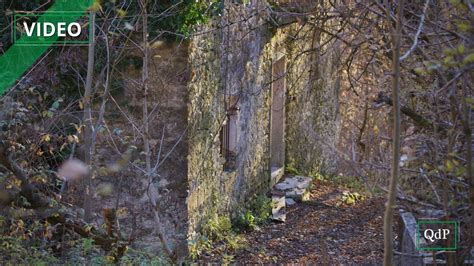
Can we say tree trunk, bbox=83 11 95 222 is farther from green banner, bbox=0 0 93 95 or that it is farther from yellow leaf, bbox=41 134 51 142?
green banner, bbox=0 0 93 95

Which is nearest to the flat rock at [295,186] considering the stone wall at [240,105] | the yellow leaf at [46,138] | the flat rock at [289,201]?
the flat rock at [289,201]

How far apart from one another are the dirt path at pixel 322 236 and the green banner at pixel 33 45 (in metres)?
3.03

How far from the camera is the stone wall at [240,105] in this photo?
8109mm

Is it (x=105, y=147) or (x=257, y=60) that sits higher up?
(x=257, y=60)

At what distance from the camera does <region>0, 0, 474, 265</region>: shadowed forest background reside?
4066mm

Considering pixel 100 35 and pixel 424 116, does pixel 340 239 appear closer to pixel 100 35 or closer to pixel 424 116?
pixel 100 35

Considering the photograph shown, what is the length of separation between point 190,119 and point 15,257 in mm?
2606

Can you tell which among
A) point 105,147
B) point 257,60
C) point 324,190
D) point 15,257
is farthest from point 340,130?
point 15,257

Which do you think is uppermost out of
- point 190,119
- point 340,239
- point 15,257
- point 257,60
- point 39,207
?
point 257,60

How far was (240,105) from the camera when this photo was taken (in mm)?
9898

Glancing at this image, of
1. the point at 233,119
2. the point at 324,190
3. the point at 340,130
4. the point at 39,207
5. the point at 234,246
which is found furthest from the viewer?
the point at 340,130

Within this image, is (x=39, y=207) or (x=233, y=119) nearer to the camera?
(x=39, y=207)

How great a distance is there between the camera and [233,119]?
32.2 feet

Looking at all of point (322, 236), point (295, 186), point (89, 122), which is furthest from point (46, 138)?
point (295, 186)
